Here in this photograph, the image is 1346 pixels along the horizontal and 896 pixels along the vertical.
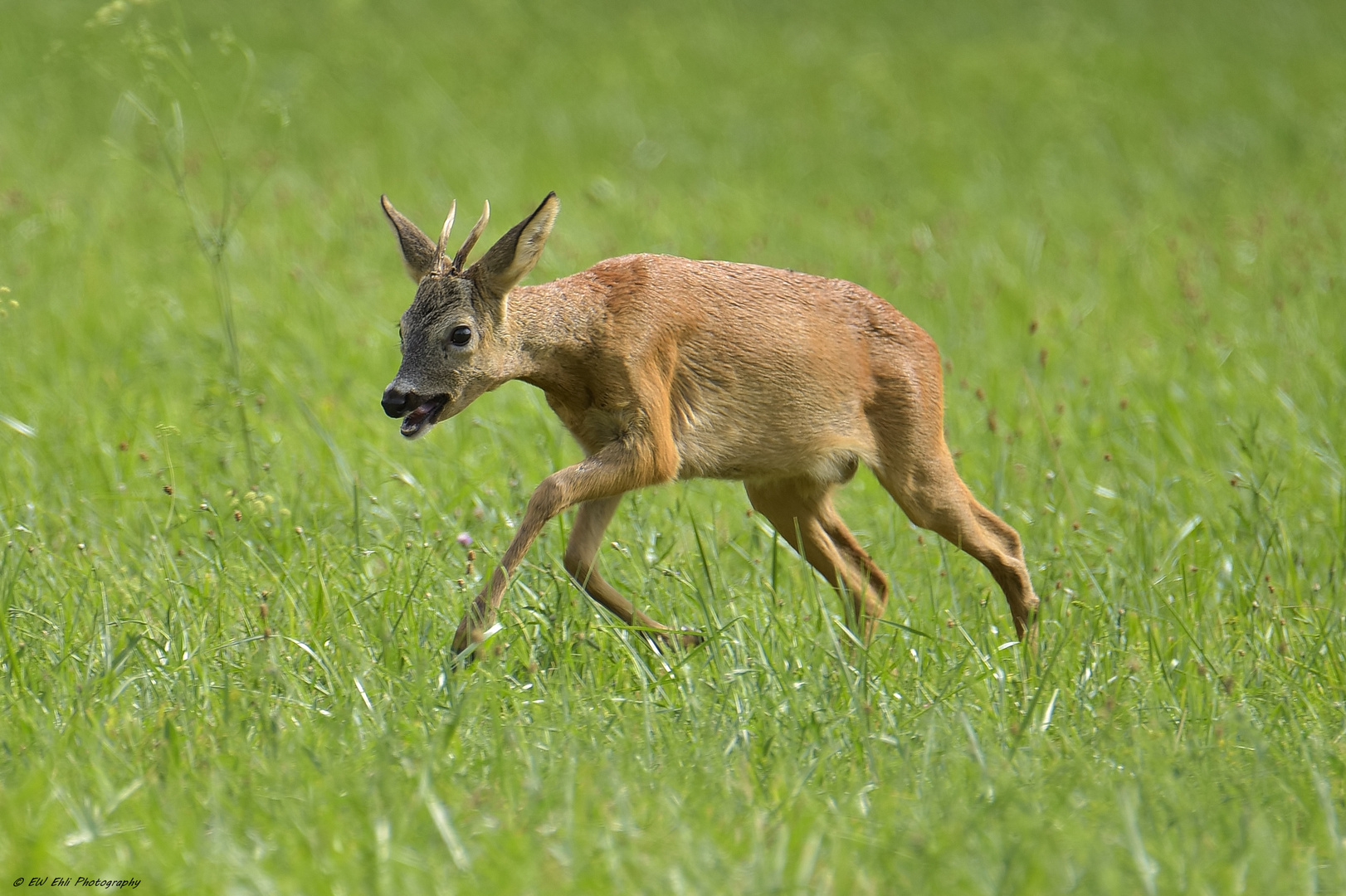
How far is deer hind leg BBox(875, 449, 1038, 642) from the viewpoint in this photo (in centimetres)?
526

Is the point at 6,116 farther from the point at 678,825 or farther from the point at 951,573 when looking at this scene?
the point at 678,825

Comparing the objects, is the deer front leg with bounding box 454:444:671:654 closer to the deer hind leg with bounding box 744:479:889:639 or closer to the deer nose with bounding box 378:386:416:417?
the deer nose with bounding box 378:386:416:417

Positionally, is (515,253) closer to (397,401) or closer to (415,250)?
(415,250)

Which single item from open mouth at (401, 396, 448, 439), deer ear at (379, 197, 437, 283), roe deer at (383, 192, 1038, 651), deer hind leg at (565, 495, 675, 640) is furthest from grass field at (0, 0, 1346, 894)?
deer ear at (379, 197, 437, 283)

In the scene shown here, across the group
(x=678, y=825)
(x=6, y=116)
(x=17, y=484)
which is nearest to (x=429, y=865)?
(x=678, y=825)

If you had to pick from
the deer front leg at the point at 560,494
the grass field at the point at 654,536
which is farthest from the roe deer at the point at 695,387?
the grass field at the point at 654,536

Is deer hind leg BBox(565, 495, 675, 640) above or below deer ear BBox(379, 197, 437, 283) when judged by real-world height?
below

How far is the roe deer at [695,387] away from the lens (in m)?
4.34

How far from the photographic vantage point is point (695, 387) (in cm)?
491

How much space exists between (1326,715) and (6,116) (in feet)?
39.2

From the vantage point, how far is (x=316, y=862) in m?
3.09

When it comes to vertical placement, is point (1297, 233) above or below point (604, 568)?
below

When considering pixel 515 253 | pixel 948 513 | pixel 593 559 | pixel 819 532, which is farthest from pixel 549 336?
pixel 948 513

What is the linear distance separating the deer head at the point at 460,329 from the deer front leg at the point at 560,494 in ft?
1.16
